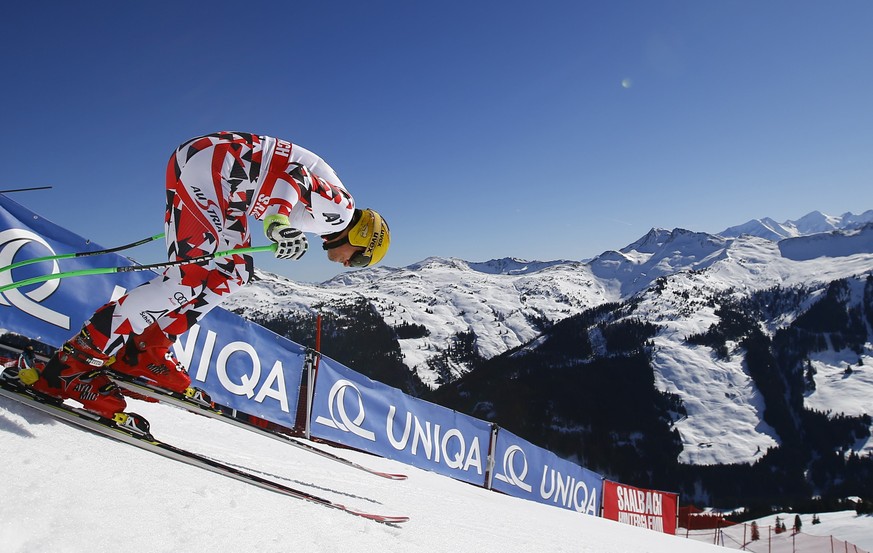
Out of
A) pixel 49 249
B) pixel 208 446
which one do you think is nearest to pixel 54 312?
pixel 49 249

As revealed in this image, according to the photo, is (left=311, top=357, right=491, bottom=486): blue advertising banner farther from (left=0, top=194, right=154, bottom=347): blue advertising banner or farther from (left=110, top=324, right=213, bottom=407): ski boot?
(left=110, top=324, right=213, bottom=407): ski boot

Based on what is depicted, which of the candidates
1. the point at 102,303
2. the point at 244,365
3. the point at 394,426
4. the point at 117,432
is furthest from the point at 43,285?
the point at 394,426

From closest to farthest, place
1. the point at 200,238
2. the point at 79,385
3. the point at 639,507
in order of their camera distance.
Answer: the point at 79,385
the point at 200,238
the point at 639,507

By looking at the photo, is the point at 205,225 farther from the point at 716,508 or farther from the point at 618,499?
the point at 716,508

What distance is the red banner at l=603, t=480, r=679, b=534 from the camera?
13.5 m

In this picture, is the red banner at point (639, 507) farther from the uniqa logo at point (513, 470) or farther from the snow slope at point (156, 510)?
the snow slope at point (156, 510)

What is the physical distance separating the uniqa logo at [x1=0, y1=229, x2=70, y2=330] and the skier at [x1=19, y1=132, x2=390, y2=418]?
9.02 ft

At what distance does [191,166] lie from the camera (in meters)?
2.62

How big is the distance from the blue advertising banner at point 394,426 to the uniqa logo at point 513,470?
2.24 feet

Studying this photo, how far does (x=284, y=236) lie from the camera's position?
253 cm

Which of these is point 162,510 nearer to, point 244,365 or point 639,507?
point 244,365

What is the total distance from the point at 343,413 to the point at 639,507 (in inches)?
424

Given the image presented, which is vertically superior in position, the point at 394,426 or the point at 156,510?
the point at 394,426

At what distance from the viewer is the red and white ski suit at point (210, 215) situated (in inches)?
100
